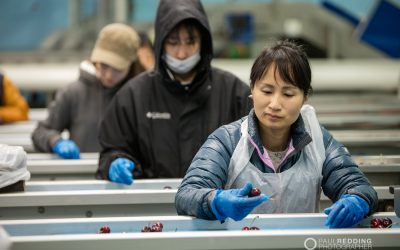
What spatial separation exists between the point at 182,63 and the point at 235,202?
1.36 metres

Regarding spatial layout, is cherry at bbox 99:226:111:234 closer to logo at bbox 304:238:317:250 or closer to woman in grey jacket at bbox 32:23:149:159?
logo at bbox 304:238:317:250

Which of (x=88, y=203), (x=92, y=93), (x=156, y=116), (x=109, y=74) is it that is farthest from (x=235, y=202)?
(x=92, y=93)

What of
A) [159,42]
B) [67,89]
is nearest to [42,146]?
[67,89]

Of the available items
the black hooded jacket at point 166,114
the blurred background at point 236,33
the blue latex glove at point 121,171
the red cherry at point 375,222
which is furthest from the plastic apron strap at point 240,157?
the blurred background at point 236,33

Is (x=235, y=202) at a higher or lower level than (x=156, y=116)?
higher

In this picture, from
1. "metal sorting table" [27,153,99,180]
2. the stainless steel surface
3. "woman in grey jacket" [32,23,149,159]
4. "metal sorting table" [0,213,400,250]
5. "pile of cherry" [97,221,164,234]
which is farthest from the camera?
the stainless steel surface

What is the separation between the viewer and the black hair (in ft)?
7.80

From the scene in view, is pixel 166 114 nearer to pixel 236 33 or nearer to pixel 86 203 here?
pixel 86 203

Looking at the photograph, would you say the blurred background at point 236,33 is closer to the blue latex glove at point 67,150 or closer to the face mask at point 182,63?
the blue latex glove at point 67,150

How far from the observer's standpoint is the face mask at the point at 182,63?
3318mm

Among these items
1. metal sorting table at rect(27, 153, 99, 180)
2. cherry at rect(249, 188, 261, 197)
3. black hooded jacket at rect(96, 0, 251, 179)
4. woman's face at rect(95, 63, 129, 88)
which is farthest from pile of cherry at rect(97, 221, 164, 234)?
woman's face at rect(95, 63, 129, 88)

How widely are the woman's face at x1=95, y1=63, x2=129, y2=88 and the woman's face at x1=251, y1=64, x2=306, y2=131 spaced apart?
1.82 meters

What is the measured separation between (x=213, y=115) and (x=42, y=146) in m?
1.20

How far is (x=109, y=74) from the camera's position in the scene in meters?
4.11
